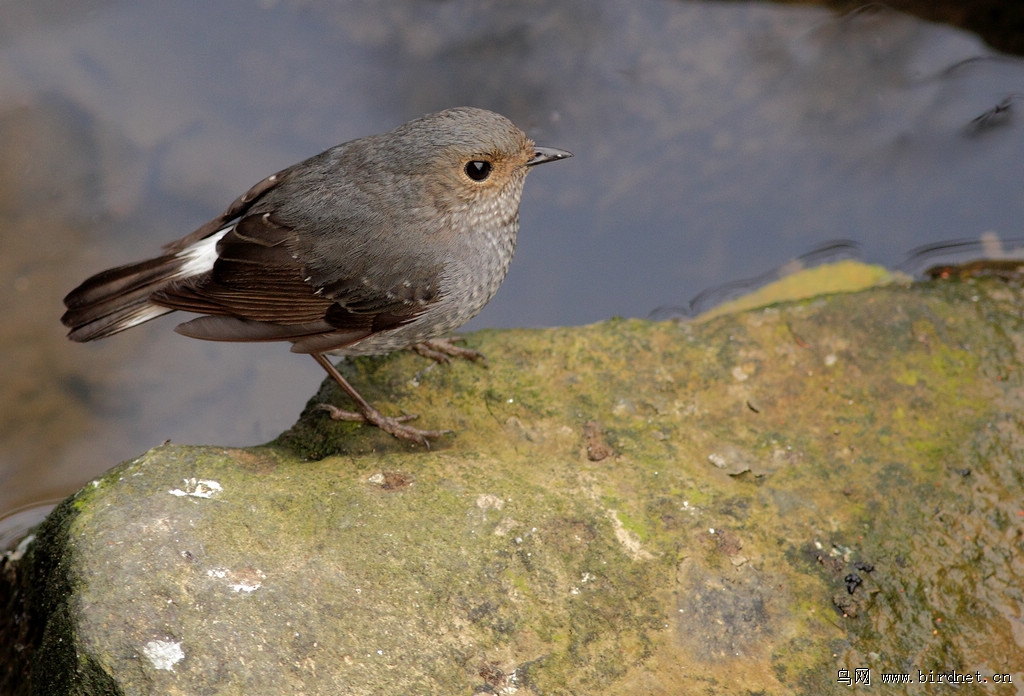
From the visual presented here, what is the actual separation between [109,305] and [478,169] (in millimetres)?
1906

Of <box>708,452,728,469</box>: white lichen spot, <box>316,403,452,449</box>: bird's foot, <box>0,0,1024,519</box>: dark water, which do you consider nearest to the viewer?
<box>708,452,728,469</box>: white lichen spot

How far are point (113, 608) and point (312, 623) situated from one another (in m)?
0.65

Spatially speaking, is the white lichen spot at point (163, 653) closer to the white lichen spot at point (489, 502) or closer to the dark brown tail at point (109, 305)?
the white lichen spot at point (489, 502)

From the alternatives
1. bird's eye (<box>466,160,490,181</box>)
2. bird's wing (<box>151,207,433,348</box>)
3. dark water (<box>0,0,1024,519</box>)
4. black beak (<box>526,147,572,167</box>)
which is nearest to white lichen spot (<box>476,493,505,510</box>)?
bird's wing (<box>151,207,433,348</box>)

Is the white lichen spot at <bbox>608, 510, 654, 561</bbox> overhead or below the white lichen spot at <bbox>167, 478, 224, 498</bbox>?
below

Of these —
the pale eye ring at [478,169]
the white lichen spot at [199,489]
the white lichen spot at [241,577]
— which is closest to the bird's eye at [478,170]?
the pale eye ring at [478,169]

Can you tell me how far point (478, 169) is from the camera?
448 centimetres

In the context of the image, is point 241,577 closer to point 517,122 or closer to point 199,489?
point 199,489

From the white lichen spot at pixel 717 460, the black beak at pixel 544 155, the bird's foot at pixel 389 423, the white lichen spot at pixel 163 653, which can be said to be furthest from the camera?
the black beak at pixel 544 155

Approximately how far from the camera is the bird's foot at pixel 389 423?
436cm

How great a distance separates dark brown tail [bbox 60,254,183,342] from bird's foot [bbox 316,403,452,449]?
3.18 feet

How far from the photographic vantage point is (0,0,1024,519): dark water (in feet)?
20.7

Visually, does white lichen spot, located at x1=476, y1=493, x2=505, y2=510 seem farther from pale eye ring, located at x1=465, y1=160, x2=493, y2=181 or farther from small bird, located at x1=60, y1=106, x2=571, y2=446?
pale eye ring, located at x1=465, y1=160, x2=493, y2=181

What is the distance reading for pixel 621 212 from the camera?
693 cm
